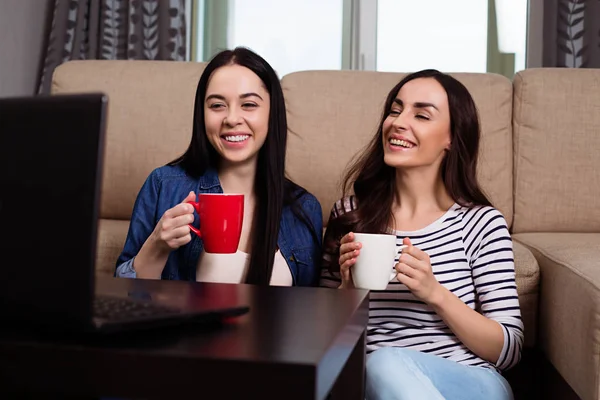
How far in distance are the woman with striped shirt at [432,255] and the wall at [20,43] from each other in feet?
6.33

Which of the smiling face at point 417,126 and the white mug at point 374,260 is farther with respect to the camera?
the smiling face at point 417,126

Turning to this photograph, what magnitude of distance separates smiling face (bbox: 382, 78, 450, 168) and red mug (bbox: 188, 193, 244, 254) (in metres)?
0.43

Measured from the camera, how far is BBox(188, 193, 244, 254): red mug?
118 centimetres

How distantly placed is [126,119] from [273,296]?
137 centimetres

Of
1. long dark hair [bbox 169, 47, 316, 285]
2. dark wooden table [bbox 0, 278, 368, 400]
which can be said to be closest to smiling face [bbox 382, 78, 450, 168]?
long dark hair [bbox 169, 47, 316, 285]

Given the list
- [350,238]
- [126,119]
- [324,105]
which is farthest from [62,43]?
[350,238]

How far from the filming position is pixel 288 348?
668 millimetres

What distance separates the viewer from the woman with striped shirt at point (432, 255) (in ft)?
4.09

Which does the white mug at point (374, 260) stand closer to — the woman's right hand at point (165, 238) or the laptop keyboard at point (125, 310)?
the woman's right hand at point (165, 238)

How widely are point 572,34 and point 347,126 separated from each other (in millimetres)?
1521

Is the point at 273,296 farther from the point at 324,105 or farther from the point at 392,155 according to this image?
the point at 324,105

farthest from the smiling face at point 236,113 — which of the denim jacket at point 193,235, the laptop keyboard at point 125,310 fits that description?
the laptop keyboard at point 125,310

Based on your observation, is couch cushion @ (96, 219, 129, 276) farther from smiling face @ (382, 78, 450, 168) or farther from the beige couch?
smiling face @ (382, 78, 450, 168)

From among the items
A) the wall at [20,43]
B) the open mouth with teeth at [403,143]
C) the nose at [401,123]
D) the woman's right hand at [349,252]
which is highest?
the wall at [20,43]
